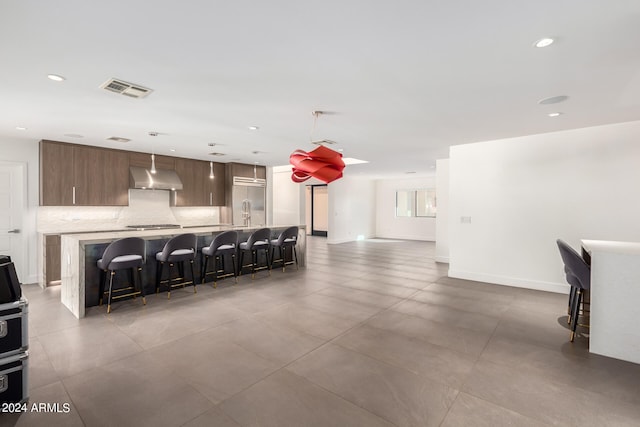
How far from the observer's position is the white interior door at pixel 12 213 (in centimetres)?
543

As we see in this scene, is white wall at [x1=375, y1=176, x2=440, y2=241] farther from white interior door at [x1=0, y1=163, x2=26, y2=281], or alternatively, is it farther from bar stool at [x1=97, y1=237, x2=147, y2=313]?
white interior door at [x1=0, y1=163, x2=26, y2=281]

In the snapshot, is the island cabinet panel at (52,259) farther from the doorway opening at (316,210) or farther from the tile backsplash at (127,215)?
the doorway opening at (316,210)

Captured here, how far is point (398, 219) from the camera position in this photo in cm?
1279

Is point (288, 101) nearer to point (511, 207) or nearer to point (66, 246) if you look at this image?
point (66, 246)

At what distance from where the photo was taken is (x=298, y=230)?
6.78 m

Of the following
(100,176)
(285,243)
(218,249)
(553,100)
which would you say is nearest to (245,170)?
(285,243)

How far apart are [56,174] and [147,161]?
169 cm

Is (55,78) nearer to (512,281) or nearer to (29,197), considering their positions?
(29,197)

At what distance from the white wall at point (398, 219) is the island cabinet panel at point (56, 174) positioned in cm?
1057

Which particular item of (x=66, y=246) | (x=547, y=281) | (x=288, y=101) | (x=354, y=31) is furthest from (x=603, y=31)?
(x=66, y=246)

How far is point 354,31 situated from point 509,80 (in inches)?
69.9

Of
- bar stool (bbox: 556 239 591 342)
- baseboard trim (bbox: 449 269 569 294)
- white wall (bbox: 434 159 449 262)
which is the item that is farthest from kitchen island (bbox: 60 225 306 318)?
white wall (bbox: 434 159 449 262)

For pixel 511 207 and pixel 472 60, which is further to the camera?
pixel 511 207

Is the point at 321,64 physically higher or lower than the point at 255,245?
higher
